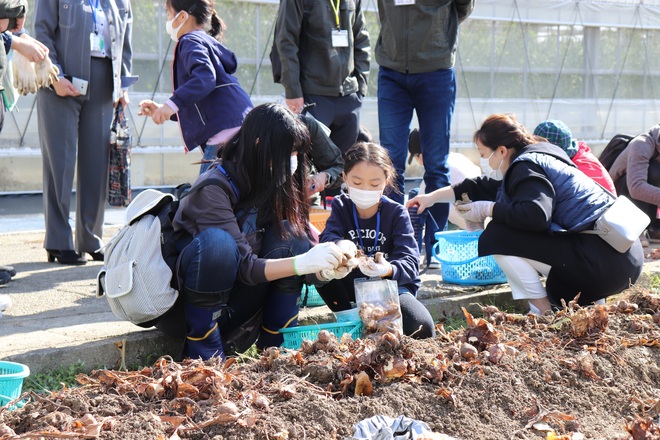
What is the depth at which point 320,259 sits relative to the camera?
11.2ft

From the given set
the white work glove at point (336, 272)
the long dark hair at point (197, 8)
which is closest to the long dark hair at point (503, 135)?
the white work glove at point (336, 272)

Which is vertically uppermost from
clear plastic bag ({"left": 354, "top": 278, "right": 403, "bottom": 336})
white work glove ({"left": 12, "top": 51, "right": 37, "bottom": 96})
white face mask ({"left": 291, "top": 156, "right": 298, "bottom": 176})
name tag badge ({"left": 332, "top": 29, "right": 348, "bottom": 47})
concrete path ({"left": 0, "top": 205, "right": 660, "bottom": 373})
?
name tag badge ({"left": 332, "top": 29, "right": 348, "bottom": 47})

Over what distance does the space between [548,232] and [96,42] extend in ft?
10.1

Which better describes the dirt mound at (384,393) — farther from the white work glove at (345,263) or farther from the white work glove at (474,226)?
the white work glove at (474,226)

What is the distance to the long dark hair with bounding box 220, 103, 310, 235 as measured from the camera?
361 centimetres

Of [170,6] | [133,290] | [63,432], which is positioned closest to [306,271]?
[133,290]

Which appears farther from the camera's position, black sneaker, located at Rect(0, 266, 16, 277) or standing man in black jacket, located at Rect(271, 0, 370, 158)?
standing man in black jacket, located at Rect(271, 0, 370, 158)

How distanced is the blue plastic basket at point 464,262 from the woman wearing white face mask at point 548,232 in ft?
1.54

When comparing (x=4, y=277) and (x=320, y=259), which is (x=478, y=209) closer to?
(x=320, y=259)

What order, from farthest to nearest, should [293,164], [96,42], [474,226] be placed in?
[96,42] < [474,226] < [293,164]

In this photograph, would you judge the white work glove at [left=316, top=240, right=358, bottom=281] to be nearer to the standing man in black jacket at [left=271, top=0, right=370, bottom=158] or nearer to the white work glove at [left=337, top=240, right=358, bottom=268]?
the white work glove at [left=337, top=240, right=358, bottom=268]

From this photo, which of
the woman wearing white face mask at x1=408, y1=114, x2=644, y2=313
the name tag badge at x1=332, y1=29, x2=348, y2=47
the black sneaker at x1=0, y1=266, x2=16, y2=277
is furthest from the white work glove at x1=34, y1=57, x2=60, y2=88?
the woman wearing white face mask at x1=408, y1=114, x2=644, y2=313

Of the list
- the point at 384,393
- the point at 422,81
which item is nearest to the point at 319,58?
the point at 422,81

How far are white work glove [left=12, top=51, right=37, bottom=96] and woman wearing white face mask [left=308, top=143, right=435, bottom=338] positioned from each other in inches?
66.9
